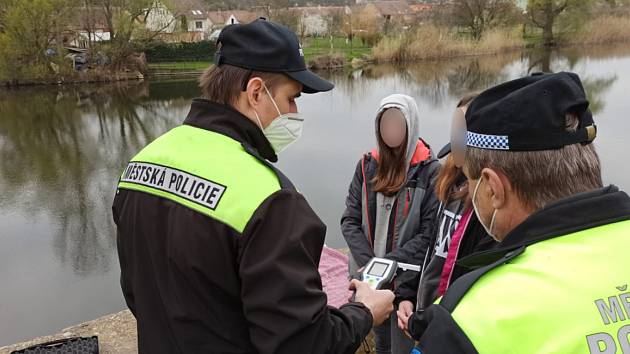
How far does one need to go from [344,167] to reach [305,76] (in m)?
8.23

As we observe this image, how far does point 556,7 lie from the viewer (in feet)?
115

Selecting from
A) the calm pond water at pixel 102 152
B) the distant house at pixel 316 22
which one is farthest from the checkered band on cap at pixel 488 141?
the distant house at pixel 316 22

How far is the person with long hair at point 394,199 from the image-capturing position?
2.68 meters

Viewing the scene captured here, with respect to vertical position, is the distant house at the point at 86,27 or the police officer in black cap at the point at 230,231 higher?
the distant house at the point at 86,27

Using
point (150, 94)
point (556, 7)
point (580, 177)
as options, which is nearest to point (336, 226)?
point (580, 177)

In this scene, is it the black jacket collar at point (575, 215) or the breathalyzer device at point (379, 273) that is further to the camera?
the breathalyzer device at point (379, 273)

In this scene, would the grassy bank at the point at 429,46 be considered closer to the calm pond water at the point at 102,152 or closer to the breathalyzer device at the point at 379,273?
the calm pond water at the point at 102,152

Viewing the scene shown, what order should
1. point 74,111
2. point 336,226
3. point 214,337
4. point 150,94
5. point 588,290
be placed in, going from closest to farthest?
point 588,290 → point 214,337 → point 336,226 → point 74,111 → point 150,94

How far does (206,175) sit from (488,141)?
690 millimetres

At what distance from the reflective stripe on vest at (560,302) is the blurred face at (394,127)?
1849 millimetres

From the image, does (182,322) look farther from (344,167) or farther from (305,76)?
(344,167)

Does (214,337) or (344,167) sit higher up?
(214,337)

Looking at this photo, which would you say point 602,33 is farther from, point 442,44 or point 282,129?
point 282,129

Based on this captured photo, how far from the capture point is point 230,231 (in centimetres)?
121
